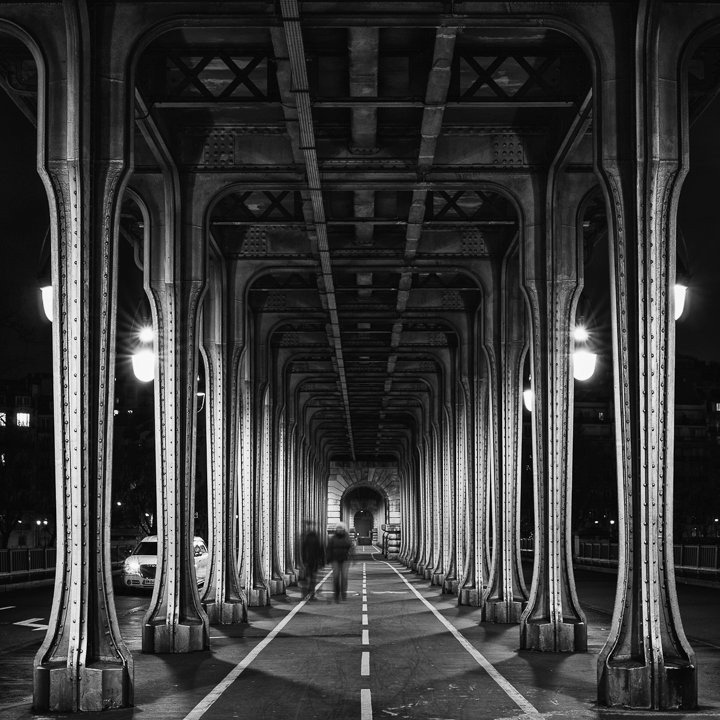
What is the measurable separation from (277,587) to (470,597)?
8446mm

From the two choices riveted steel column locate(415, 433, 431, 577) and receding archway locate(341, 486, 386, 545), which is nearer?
riveted steel column locate(415, 433, 431, 577)

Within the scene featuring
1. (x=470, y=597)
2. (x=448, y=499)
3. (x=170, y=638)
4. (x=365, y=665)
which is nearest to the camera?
(x=365, y=665)

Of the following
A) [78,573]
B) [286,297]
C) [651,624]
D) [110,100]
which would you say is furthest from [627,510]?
[286,297]

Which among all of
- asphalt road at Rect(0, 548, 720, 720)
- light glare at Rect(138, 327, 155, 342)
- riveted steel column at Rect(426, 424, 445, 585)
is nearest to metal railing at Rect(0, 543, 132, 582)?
riveted steel column at Rect(426, 424, 445, 585)

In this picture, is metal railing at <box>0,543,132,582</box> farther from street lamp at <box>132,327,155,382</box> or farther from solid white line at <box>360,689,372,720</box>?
solid white line at <box>360,689,372,720</box>

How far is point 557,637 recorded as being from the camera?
64.4 ft

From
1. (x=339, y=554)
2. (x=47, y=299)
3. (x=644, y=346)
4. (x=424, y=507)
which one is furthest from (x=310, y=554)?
(x=424, y=507)

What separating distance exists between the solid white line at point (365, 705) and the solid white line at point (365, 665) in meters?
1.92

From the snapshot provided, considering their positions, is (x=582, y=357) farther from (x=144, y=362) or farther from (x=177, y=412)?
(x=144, y=362)

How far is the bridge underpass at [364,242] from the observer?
45.1 feet

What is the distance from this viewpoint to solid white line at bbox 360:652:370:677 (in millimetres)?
16766

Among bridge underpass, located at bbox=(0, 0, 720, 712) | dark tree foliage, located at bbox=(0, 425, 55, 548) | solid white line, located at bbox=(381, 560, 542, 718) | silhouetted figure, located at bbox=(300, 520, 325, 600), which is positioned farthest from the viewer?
dark tree foliage, located at bbox=(0, 425, 55, 548)

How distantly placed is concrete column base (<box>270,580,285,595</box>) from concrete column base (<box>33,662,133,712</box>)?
25.1 metres

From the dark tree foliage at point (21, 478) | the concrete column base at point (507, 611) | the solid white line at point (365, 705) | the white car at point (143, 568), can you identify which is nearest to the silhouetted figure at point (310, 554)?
the white car at point (143, 568)
